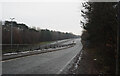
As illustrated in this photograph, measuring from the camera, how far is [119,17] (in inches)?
270

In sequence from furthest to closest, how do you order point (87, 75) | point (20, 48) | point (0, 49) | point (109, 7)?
point (20, 48) < point (0, 49) < point (109, 7) < point (87, 75)

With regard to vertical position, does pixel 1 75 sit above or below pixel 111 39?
below

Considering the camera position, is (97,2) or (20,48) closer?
(97,2)

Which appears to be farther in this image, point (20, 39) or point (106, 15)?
point (20, 39)

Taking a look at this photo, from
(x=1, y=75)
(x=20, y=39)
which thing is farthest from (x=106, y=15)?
(x=20, y=39)

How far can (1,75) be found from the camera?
9.27 m

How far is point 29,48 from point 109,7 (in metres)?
24.8

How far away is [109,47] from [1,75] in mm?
5631

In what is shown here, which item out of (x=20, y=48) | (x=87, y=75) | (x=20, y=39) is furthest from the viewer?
(x=20, y=39)

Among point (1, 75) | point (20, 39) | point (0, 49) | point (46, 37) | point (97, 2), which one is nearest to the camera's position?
point (1, 75)

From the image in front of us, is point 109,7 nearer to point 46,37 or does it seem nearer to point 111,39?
point 111,39

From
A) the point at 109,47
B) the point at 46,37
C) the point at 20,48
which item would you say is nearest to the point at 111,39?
the point at 109,47

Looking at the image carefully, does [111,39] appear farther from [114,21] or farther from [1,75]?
[1,75]

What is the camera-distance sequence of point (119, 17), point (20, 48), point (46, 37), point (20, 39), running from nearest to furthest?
point (119, 17) < point (20, 48) < point (20, 39) < point (46, 37)
